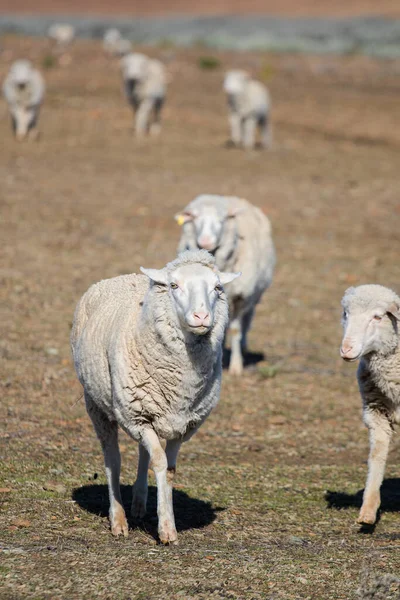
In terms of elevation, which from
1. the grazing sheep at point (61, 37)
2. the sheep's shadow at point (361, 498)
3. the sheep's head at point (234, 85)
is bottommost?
the sheep's shadow at point (361, 498)

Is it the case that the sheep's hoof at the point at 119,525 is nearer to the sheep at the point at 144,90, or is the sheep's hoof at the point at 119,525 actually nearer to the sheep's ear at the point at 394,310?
the sheep's ear at the point at 394,310

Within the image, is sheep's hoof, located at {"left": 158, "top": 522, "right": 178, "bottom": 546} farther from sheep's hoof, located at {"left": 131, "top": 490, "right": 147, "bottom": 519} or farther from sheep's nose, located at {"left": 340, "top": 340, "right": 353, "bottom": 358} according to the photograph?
sheep's nose, located at {"left": 340, "top": 340, "right": 353, "bottom": 358}

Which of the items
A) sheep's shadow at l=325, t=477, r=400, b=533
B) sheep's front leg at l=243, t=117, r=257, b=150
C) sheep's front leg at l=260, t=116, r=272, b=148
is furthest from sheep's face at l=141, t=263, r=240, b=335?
sheep's front leg at l=260, t=116, r=272, b=148

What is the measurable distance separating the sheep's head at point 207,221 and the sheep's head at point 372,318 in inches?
127

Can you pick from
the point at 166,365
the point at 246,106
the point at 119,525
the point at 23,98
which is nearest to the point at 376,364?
the point at 166,365

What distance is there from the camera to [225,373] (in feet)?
34.7

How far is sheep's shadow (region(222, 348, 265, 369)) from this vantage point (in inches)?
430

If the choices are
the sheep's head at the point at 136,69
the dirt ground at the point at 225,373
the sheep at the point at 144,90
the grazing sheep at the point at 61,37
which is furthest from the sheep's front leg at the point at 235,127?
the grazing sheep at the point at 61,37

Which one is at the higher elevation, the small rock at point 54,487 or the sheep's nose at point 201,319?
the sheep's nose at point 201,319

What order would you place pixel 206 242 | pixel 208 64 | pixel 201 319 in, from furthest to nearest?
pixel 208 64, pixel 206 242, pixel 201 319

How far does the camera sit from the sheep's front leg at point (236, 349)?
413 inches

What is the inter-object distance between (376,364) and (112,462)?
5.86 ft

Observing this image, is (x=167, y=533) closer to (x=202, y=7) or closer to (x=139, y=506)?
(x=139, y=506)

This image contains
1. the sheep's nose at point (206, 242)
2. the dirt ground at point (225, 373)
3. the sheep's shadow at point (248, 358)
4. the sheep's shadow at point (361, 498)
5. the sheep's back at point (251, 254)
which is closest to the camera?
the dirt ground at point (225, 373)
